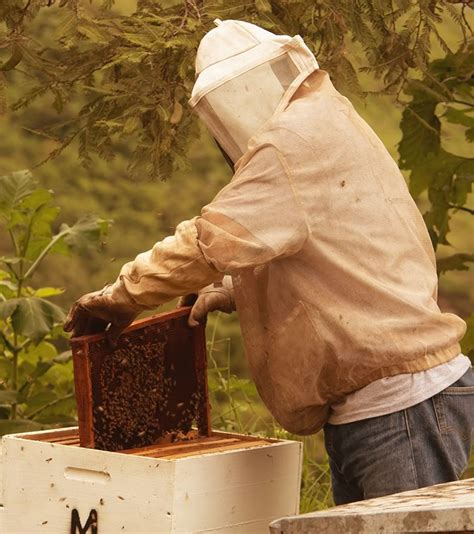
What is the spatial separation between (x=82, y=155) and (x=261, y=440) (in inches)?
37.5

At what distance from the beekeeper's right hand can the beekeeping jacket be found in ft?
0.60

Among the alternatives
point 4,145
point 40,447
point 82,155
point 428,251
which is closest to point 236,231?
point 428,251

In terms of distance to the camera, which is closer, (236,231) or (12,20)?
(236,231)

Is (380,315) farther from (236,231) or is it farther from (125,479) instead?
(125,479)

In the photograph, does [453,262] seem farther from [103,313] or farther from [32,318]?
[103,313]

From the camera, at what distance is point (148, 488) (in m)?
2.31

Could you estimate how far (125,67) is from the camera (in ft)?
10.2

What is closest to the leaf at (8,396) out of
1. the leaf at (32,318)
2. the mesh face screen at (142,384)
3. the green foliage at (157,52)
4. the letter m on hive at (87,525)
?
the leaf at (32,318)

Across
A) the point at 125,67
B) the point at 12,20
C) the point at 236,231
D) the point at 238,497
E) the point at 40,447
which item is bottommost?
the point at 238,497

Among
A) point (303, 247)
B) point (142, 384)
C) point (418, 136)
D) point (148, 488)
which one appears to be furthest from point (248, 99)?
point (418, 136)

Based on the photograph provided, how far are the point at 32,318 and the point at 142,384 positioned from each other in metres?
1.30

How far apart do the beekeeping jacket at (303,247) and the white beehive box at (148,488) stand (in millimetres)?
147

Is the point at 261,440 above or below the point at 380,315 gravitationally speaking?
below

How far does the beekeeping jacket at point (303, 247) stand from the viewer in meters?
2.28
